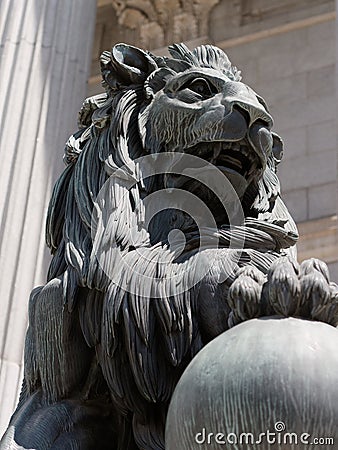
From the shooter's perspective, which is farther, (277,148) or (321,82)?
(321,82)

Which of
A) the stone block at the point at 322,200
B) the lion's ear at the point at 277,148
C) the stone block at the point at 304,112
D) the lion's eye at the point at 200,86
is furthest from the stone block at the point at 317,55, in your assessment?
the lion's eye at the point at 200,86

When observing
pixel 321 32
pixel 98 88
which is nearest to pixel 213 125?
pixel 321 32

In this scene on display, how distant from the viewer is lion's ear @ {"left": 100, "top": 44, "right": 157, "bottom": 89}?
2086 millimetres

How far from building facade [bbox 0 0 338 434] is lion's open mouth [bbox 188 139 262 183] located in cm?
393

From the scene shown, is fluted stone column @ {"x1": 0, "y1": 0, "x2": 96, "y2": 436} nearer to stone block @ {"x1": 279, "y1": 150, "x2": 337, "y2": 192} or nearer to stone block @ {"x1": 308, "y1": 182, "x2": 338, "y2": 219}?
stone block @ {"x1": 279, "y1": 150, "x2": 337, "y2": 192}

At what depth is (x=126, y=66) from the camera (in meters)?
2.08

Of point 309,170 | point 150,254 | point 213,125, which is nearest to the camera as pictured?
point 150,254

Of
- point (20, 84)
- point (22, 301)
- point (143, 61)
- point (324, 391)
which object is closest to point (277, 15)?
point (20, 84)

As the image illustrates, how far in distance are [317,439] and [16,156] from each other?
593cm

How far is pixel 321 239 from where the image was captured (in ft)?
29.3

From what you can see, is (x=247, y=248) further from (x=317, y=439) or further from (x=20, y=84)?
(x=20, y=84)

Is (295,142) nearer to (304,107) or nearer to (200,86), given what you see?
(304,107)

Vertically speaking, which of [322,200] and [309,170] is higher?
[309,170]

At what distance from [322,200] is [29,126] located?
9.21 ft
